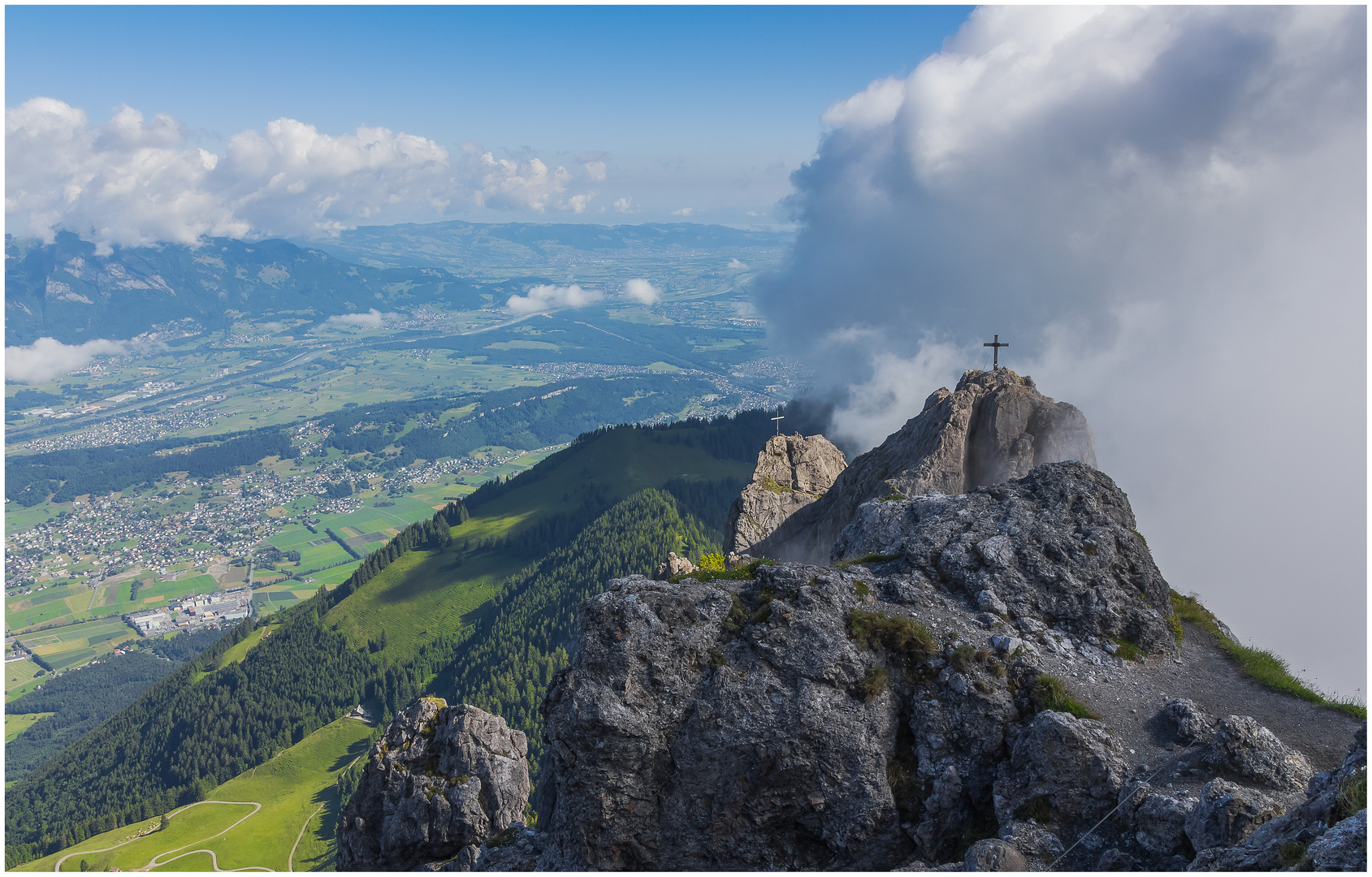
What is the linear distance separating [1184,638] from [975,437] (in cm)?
3414

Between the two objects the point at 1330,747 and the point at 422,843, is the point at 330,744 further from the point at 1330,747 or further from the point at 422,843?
the point at 1330,747

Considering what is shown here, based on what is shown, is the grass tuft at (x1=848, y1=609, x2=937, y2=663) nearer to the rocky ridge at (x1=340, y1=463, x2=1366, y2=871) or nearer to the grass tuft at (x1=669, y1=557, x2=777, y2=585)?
the rocky ridge at (x1=340, y1=463, x2=1366, y2=871)

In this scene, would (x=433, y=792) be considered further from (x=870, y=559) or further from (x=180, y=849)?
(x=180, y=849)

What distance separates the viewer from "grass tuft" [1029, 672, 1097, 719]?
81.9 ft

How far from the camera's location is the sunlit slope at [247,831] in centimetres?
11700

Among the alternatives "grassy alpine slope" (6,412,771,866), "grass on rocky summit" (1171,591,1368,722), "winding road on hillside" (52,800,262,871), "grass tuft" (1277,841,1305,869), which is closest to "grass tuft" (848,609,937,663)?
"grass on rocky summit" (1171,591,1368,722)

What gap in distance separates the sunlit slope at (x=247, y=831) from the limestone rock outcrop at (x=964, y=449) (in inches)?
4006

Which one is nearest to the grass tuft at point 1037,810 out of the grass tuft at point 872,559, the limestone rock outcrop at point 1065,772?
the limestone rock outcrop at point 1065,772

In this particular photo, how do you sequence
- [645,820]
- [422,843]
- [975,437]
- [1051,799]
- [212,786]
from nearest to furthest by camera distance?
[1051,799] < [645,820] < [422,843] < [975,437] < [212,786]

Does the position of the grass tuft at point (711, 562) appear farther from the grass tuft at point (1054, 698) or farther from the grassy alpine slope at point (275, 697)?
the grassy alpine slope at point (275, 697)

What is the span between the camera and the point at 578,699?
2717 centimetres

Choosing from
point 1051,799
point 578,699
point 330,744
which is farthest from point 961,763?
point 330,744

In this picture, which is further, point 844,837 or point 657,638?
point 657,638

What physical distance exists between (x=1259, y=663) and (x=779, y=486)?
53713mm
